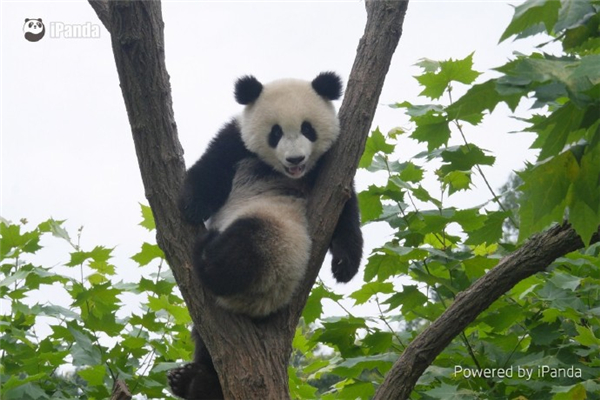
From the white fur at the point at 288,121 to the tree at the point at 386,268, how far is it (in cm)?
51

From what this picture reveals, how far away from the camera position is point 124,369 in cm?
431

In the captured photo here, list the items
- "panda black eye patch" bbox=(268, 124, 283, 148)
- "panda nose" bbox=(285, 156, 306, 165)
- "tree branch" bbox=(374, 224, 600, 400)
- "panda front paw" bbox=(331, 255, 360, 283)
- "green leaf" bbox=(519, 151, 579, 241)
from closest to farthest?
"green leaf" bbox=(519, 151, 579, 241), "tree branch" bbox=(374, 224, 600, 400), "panda front paw" bbox=(331, 255, 360, 283), "panda nose" bbox=(285, 156, 306, 165), "panda black eye patch" bbox=(268, 124, 283, 148)

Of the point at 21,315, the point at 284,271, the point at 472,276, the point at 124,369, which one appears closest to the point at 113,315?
the point at 124,369

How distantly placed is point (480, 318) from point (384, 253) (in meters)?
0.62

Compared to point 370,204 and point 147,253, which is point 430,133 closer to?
point 370,204

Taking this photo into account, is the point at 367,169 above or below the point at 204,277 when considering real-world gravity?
above

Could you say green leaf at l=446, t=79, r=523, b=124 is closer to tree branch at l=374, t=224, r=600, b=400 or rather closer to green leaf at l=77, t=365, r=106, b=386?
tree branch at l=374, t=224, r=600, b=400

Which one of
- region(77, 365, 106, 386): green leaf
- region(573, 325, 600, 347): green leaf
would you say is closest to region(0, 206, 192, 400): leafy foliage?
region(77, 365, 106, 386): green leaf

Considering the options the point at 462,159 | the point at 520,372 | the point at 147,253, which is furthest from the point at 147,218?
the point at 520,372

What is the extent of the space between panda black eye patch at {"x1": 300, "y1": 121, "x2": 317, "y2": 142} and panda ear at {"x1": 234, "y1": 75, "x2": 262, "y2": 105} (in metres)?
0.52

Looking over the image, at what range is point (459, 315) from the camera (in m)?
3.46

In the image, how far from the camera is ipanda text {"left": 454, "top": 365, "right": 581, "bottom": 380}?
3463 millimetres

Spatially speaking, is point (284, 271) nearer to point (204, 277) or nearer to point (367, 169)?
point (204, 277)

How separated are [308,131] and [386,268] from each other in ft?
4.18
